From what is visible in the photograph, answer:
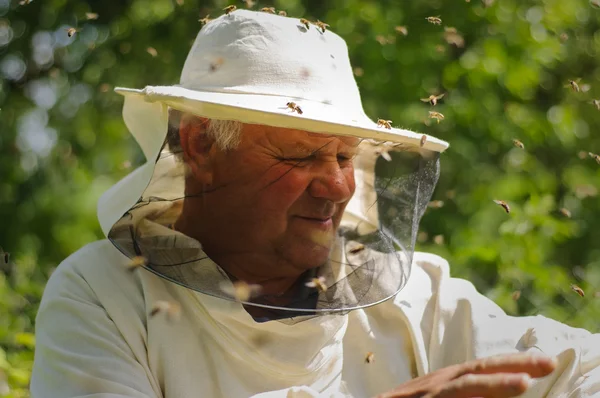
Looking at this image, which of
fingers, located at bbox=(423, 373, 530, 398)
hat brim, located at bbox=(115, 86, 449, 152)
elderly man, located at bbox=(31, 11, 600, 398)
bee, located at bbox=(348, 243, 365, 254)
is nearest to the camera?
fingers, located at bbox=(423, 373, 530, 398)

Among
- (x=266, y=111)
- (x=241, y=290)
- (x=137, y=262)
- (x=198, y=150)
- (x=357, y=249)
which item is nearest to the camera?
(x=266, y=111)

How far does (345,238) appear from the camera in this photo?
2.71m

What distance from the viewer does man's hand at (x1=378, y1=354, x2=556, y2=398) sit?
175 centimetres

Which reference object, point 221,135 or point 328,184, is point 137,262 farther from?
point 328,184

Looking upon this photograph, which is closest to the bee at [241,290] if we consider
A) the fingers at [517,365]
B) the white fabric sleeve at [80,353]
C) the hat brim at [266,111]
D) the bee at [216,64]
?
the white fabric sleeve at [80,353]

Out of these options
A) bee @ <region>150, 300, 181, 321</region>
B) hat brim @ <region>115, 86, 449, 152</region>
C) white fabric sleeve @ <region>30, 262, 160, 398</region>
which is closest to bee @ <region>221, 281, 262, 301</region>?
bee @ <region>150, 300, 181, 321</region>

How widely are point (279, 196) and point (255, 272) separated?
25 cm

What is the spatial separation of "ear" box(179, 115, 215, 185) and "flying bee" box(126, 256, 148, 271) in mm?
323

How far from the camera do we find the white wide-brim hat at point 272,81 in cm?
212

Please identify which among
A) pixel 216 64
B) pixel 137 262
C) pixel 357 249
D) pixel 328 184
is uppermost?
pixel 216 64

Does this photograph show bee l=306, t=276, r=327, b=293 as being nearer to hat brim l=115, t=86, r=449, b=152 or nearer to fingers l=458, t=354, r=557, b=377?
Result: hat brim l=115, t=86, r=449, b=152

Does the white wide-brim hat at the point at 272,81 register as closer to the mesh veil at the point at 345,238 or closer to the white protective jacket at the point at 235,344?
the mesh veil at the point at 345,238

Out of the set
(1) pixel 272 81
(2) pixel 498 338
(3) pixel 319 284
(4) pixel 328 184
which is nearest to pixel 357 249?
(3) pixel 319 284

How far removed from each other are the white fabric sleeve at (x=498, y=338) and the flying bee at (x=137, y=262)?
0.88 m
